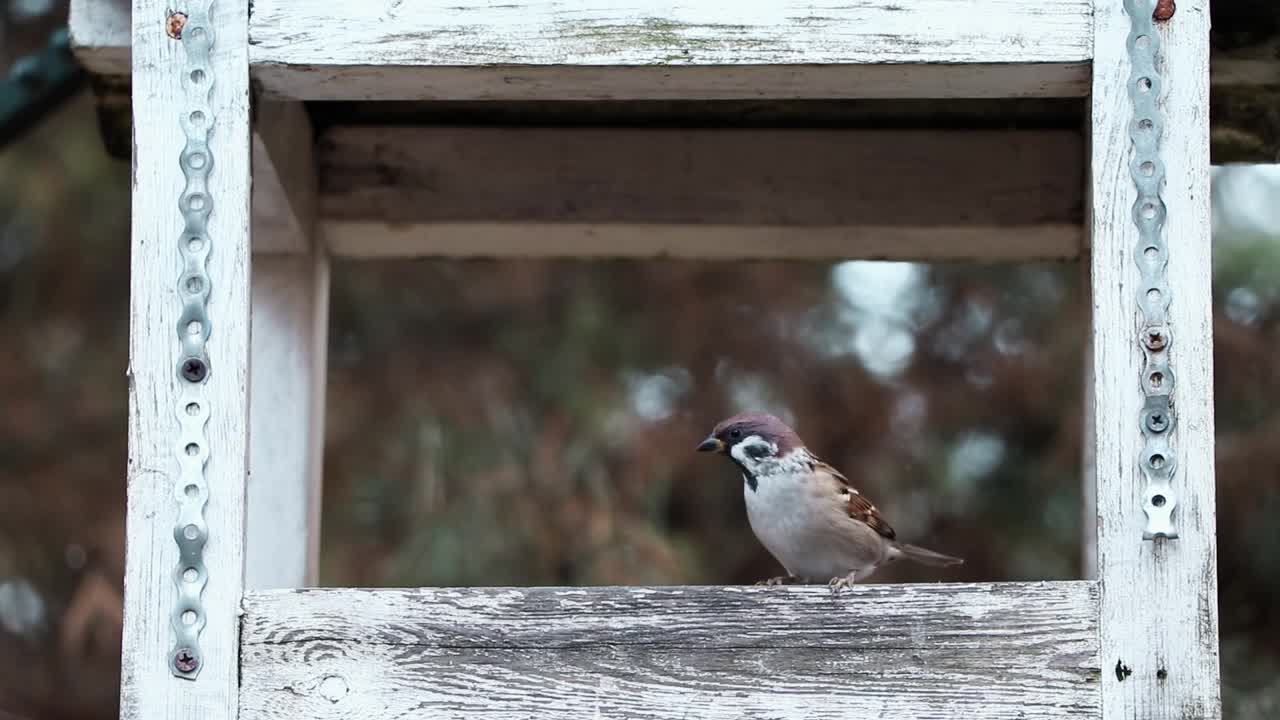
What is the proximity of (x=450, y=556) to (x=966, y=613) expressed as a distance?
3.69 m

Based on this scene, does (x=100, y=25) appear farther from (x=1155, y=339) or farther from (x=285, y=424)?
(x=1155, y=339)

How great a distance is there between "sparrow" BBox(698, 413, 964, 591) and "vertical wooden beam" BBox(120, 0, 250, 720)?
122 cm

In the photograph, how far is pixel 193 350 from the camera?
8.98 feet

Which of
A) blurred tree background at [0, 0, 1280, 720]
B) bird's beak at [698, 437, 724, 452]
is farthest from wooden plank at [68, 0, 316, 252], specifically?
blurred tree background at [0, 0, 1280, 720]

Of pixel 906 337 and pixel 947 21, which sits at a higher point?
pixel 906 337

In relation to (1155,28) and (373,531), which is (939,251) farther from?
(373,531)

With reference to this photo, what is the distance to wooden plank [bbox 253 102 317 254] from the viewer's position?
11.3 feet

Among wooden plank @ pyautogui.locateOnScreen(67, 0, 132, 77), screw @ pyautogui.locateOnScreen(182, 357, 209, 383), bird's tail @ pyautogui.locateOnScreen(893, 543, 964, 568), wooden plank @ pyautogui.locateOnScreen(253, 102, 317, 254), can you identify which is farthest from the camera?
bird's tail @ pyautogui.locateOnScreen(893, 543, 964, 568)

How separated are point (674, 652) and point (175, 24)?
3.71 ft

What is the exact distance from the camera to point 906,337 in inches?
268

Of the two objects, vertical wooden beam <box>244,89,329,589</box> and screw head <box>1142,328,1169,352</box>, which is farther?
vertical wooden beam <box>244,89,329,589</box>

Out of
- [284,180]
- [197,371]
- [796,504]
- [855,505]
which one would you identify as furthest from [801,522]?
[197,371]

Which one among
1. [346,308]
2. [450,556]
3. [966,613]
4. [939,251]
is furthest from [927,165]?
[346,308]

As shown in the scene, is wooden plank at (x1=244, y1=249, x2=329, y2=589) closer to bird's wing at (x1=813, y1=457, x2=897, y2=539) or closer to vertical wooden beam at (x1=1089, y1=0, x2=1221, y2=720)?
bird's wing at (x1=813, y1=457, x2=897, y2=539)
